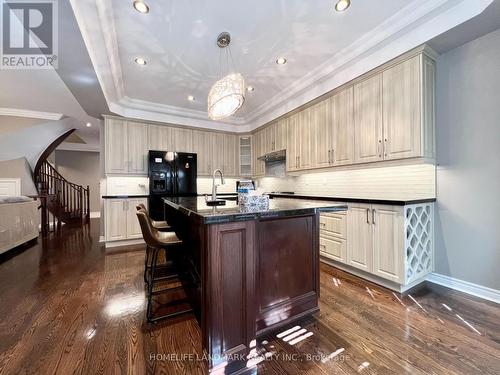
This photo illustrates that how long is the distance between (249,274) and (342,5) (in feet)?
8.42

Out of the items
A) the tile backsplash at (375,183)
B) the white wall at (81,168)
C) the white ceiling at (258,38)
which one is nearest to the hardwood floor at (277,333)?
the tile backsplash at (375,183)

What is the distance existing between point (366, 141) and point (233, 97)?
1.81 metres

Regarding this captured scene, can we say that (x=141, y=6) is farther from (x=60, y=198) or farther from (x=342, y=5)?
(x=60, y=198)

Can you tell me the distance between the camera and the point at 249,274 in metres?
1.37

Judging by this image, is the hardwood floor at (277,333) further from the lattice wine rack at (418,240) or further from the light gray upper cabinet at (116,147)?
the light gray upper cabinet at (116,147)

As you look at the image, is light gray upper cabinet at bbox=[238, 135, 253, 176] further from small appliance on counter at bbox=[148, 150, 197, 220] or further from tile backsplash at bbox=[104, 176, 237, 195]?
tile backsplash at bbox=[104, 176, 237, 195]

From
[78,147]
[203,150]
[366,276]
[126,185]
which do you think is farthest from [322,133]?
[78,147]

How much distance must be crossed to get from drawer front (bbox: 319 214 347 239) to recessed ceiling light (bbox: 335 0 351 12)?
A: 2224 mm

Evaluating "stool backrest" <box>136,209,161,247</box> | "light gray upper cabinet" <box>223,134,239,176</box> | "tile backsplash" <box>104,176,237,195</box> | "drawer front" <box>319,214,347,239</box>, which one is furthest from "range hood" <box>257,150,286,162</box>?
"stool backrest" <box>136,209,161,247</box>

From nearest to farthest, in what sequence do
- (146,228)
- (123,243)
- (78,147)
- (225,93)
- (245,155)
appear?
(146,228), (225,93), (123,243), (245,155), (78,147)

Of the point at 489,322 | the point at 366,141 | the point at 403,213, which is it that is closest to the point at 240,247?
the point at 403,213

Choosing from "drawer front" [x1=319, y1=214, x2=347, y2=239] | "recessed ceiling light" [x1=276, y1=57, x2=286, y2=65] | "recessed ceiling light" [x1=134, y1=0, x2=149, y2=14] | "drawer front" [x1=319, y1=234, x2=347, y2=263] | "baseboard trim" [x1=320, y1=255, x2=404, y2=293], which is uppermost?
"recessed ceiling light" [x1=276, y1=57, x2=286, y2=65]

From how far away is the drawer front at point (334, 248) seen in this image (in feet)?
9.01

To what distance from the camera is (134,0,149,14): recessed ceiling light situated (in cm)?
198
